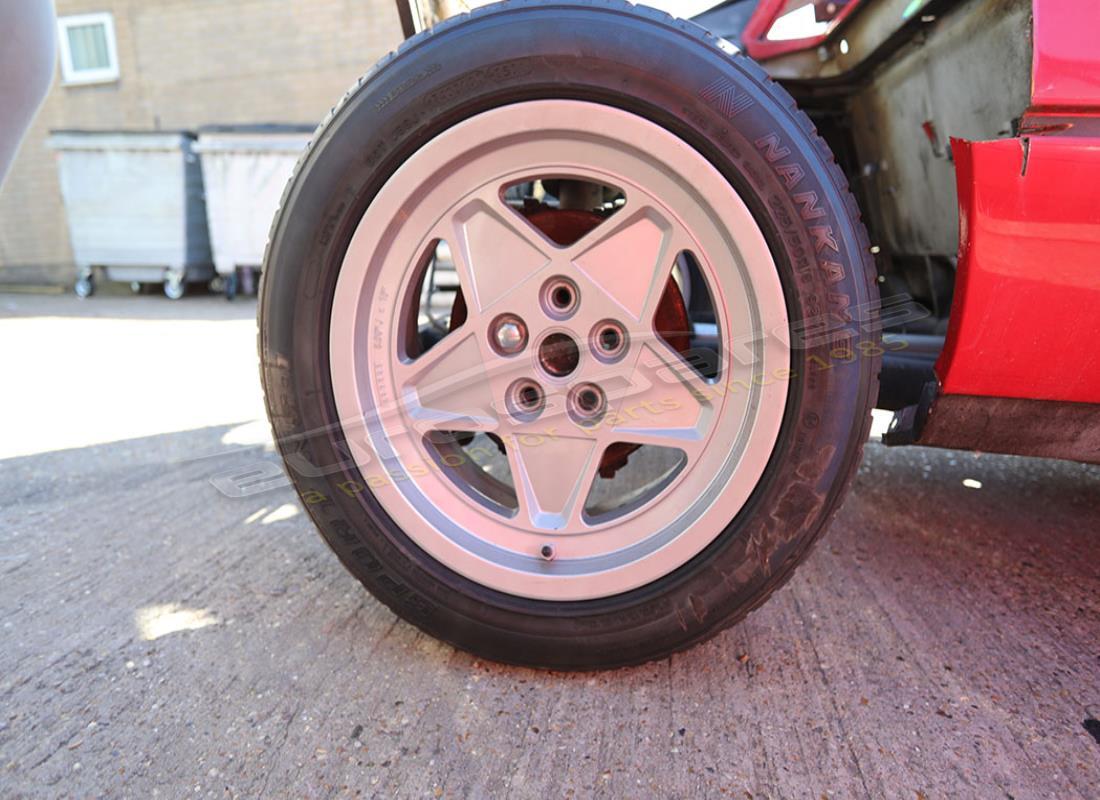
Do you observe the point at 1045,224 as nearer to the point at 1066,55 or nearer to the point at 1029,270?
the point at 1029,270

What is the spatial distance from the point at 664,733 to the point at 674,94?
3.48 feet

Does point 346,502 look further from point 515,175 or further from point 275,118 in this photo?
point 275,118

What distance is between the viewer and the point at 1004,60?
1323 mm

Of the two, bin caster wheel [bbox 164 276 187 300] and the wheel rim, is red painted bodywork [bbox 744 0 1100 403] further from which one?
bin caster wheel [bbox 164 276 187 300]

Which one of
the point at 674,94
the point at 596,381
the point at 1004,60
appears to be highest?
the point at 1004,60

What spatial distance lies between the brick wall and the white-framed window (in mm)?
141

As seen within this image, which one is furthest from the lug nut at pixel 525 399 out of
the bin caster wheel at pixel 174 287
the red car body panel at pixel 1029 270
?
the bin caster wheel at pixel 174 287

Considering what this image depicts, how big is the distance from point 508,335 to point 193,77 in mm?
12503

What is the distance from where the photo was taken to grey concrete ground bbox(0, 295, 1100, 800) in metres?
1.07

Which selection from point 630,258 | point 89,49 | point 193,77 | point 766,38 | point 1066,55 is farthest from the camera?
point 89,49

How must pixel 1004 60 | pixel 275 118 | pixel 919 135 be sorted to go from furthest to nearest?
pixel 275 118 < pixel 919 135 < pixel 1004 60

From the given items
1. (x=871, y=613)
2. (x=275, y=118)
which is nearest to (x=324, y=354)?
(x=871, y=613)

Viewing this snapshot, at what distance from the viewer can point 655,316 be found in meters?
1.39

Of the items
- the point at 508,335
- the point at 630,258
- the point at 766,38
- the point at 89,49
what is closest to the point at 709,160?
the point at 630,258
